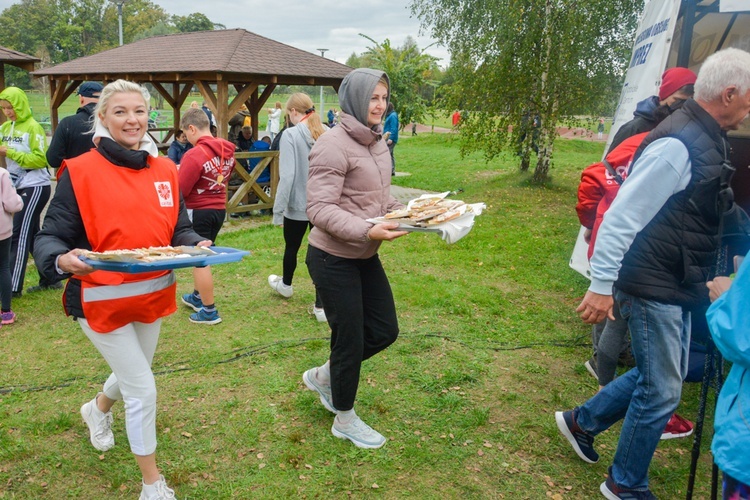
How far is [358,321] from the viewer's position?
3314 mm

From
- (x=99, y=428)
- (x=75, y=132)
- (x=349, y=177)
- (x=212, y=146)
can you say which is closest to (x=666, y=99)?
(x=349, y=177)

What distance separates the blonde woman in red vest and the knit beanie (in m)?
3.27

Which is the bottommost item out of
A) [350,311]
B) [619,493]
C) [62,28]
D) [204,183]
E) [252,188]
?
[619,493]

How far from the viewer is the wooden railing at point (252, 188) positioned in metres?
10.1

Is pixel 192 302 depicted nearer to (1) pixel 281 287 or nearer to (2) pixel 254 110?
(1) pixel 281 287

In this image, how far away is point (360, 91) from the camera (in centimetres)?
318

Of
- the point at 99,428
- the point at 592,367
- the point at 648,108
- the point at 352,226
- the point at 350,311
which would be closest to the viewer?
the point at 352,226

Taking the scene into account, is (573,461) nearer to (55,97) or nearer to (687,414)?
(687,414)

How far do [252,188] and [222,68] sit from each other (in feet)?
6.66

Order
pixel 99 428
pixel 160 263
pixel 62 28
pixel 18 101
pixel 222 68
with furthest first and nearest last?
pixel 62 28
pixel 222 68
pixel 18 101
pixel 99 428
pixel 160 263

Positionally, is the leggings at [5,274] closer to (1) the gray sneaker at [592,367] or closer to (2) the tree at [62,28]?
(1) the gray sneaker at [592,367]

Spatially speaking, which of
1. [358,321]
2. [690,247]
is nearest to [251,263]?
[358,321]

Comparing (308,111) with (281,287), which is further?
(281,287)

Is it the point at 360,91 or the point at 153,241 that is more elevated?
the point at 360,91
